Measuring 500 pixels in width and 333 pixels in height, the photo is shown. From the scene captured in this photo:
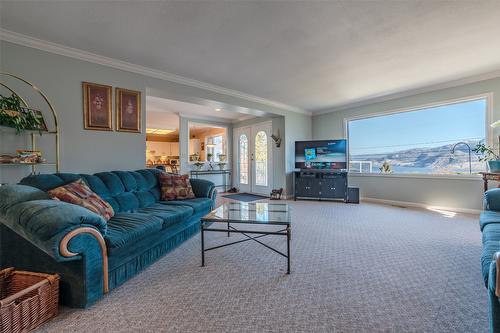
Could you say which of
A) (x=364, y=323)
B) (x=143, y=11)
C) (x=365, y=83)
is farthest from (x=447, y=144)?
(x=143, y=11)

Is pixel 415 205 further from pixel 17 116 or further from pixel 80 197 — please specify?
pixel 17 116

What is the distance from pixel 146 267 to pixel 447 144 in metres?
5.54

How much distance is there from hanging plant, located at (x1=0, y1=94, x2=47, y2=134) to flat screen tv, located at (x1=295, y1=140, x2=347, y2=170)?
16.1ft

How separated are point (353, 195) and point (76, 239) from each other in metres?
5.08

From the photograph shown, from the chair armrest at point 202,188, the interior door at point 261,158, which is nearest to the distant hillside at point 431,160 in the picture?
the interior door at point 261,158

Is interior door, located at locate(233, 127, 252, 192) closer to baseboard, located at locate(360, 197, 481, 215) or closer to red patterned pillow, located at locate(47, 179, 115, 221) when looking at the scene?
baseboard, located at locate(360, 197, 481, 215)

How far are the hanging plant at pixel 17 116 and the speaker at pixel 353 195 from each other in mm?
5461

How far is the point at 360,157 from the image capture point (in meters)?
5.52

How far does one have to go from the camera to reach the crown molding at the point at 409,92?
372cm

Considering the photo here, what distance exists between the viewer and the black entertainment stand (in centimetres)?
514

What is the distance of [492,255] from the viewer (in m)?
1.22

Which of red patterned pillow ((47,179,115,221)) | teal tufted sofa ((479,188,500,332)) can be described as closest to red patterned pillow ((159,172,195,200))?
red patterned pillow ((47,179,115,221))

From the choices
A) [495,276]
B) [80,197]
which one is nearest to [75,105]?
[80,197]

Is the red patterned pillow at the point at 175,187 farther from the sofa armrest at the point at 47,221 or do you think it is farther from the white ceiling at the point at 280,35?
the white ceiling at the point at 280,35
